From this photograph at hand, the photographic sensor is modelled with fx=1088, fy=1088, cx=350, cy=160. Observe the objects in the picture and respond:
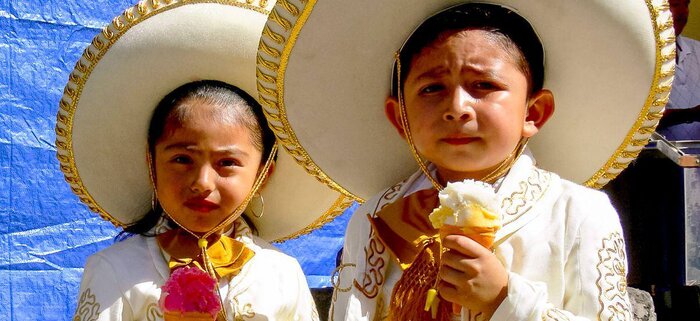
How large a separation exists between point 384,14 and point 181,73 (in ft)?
2.37

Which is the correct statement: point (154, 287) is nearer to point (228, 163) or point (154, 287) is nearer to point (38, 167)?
point (228, 163)

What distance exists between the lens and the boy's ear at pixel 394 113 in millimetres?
2670

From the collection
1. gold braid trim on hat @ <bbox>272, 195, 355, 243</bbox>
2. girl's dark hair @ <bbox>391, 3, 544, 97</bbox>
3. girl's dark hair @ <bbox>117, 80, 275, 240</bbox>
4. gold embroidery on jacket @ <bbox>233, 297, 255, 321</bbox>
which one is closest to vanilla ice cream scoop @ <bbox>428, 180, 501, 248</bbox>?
girl's dark hair @ <bbox>391, 3, 544, 97</bbox>

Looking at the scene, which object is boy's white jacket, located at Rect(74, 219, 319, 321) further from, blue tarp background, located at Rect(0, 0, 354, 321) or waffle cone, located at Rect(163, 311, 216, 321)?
blue tarp background, located at Rect(0, 0, 354, 321)

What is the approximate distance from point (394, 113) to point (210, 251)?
0.68 meters

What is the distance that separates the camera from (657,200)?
143 inches

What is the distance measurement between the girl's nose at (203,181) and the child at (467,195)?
1.32 ft

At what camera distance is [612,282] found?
235 cm

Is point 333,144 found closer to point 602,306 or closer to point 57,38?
point 602,306

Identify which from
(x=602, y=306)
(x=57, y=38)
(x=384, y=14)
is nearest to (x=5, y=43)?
(x=57, y=38)

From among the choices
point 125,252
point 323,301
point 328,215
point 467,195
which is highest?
point 467,195

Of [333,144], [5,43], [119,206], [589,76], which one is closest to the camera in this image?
[589,76]

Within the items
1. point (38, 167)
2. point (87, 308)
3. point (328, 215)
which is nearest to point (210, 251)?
point (87, 308)

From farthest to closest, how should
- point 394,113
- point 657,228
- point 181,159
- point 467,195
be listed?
point 657,228, point 181,159, point 394,113, point 467,195
